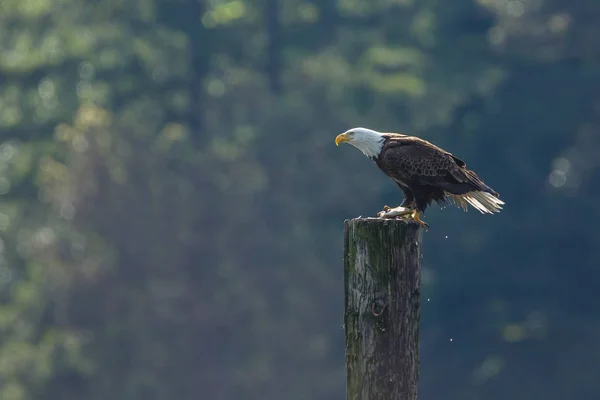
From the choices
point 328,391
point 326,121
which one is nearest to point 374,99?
point 326,121

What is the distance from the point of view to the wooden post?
754 cm

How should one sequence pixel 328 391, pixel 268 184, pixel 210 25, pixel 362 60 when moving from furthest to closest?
pixel 210 25
pixel 362 60
pixel 268 184
pixel 328 391

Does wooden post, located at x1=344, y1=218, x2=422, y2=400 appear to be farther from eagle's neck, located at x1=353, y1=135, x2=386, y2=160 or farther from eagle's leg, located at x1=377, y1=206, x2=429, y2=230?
eagle's neck, located at x1=353, y1=135, x2=386, y2=160

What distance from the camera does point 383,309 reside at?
7531mm

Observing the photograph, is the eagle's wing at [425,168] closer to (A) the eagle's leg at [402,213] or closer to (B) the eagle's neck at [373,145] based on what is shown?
(B) the eagle's neck at [373,145]

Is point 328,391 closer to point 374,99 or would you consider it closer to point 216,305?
point 216,305

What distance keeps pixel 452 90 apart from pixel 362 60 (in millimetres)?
2383

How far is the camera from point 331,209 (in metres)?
30.8

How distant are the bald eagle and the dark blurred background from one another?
17798 mm

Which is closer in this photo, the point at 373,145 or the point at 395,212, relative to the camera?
the point at 395,212

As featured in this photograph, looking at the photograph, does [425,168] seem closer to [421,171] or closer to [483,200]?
[421,171]

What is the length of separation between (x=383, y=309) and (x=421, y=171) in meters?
3.18

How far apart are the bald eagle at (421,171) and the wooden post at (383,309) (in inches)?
112

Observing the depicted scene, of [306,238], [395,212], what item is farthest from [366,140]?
[306,238]
